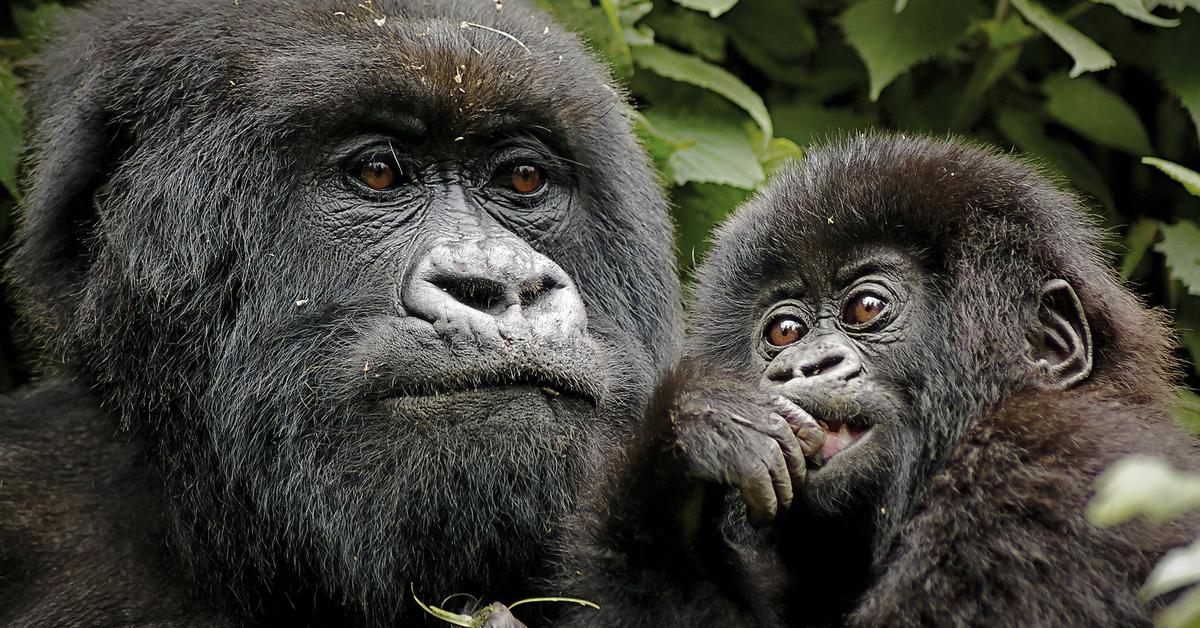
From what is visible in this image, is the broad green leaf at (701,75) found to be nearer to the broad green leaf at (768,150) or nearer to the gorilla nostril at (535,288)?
the broad green leaf at (768,150)

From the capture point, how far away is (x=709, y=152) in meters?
4.21

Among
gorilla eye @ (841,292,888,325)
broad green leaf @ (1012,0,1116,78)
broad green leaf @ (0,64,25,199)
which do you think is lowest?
broad green leaf @ (0,64,25,199)

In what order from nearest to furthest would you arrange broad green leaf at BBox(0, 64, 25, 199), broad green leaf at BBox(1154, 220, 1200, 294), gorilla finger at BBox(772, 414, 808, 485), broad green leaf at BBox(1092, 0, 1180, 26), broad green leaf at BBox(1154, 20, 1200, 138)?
1. gorilla finger at BBox(772, 414, 808, 485)
2. broad green leaf at BBox(0, 64, 25, 199)
3. broad green leaf at BBox(1092, 0, 1180, 26)
4. broad green leaf at BBox(1154, 220, 1200, 294)
5. broad green leaf at BBox(1154, 20, 1200, 138)

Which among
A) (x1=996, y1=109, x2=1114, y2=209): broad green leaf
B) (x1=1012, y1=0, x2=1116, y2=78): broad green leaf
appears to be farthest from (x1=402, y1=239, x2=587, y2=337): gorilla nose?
(x1=996, y1=109, x2=1114, y2=209): broad green leaf

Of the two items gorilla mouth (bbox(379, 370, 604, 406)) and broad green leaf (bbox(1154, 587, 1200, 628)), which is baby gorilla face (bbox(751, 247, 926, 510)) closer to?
gorilla mouth (bbox(379, 370, 604, 406))

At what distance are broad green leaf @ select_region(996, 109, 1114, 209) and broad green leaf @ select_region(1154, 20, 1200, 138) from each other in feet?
1.57

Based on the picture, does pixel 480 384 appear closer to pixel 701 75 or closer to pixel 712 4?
pixel 712 4

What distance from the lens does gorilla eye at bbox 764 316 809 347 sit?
278 centimetres

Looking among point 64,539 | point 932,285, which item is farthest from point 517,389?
point 64,539

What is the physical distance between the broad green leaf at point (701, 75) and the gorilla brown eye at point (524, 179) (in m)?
1.22

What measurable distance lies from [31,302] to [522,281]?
Answer: 128 centimetres

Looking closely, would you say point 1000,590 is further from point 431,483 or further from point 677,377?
point 431,483

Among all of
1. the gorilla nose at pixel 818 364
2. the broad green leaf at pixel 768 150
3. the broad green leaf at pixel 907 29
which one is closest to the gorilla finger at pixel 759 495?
the gorilla nose at pixel 818 364

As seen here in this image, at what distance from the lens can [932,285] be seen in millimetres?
2639
